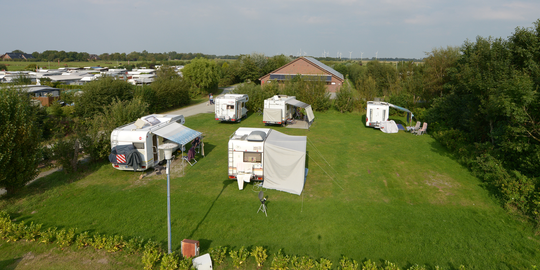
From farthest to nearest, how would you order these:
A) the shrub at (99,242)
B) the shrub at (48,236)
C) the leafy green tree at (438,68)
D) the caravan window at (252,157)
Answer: the leafy green tree at (438,68)
the caravan window at (252,157)
the shrub at (48,236)
the shrub at (99,242)

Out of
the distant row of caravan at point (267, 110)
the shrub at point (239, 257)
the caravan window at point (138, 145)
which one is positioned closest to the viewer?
the shrub at point (239, 257)

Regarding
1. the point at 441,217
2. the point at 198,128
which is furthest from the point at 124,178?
the point at 441,217

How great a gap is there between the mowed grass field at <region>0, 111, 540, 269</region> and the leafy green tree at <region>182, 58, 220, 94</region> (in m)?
27.6

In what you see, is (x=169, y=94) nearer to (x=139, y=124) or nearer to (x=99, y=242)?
(x=139, y=124)

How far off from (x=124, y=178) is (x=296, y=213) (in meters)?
7.45

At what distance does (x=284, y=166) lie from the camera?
10461mm

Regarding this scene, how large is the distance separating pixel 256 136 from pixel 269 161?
1130 millimetres

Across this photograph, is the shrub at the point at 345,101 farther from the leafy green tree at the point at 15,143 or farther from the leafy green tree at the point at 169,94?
the leafy green tree at the point at 15,143

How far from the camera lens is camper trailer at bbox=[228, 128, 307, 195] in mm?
10344

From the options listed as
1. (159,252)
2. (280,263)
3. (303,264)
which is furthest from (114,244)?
(303,264)

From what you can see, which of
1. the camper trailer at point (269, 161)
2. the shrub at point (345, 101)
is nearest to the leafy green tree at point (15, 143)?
the camper trailer at point (269, 161)

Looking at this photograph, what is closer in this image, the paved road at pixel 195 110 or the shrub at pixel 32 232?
the shrub at pixel 32 232

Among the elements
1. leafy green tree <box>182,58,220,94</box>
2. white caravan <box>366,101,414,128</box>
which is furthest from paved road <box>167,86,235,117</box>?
white caravan <box>366,101,414,128</box>

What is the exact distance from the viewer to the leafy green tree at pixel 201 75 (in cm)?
3909
